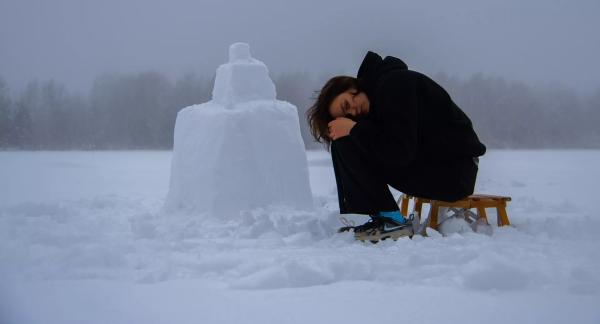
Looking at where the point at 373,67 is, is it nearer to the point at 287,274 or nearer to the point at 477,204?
the point at 477,204

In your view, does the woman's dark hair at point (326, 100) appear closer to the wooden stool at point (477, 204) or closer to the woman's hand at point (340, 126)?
the woman's hand at point (340, 126)

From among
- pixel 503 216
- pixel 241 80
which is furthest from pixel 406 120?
pixel 241 80

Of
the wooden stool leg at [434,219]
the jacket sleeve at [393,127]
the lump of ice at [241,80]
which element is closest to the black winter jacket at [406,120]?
the jacket sleeve at [393,127]

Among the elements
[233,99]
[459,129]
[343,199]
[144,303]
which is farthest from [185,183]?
[144,303]

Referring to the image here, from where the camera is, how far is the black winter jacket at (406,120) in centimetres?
223

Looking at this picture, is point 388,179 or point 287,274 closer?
point 287,274

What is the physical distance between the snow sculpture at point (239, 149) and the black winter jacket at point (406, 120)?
111cm

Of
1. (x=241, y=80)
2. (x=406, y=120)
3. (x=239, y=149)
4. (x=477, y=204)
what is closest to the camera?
(x=406, y=120)

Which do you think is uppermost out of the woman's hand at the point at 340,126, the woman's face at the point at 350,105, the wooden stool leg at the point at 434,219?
the woman's face at the point at 350,105

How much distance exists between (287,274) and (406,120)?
3.21ft

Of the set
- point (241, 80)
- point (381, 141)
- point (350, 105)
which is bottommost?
point (381, 141)

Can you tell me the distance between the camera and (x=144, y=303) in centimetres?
139

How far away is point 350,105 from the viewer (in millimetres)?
2400

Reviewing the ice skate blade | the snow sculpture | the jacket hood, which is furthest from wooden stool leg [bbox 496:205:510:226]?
the snow sculpture
